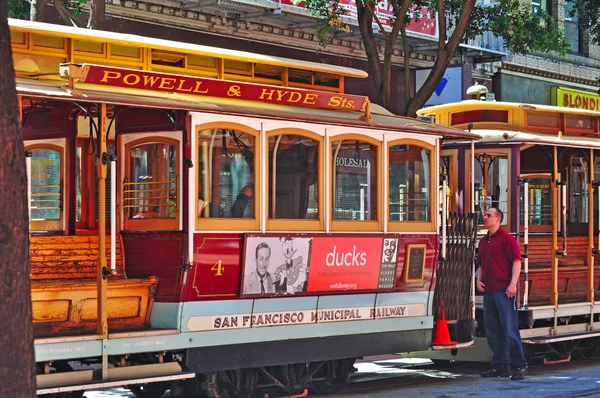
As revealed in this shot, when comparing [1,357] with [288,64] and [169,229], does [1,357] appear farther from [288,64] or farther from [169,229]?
[288,64]

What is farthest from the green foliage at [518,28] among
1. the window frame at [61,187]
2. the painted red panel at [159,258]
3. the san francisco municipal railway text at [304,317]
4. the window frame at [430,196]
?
the painted red panel at [159,258]

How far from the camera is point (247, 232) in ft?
35.7

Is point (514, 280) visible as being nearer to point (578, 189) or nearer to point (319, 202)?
point (319, 202)

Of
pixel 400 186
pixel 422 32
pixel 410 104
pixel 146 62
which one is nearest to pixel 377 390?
pixel 400 186

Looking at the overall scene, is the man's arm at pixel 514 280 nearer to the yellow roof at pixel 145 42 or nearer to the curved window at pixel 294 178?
the curved window at pixel 294 178

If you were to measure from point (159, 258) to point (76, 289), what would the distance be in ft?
3.23

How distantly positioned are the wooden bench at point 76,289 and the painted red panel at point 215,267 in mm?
406

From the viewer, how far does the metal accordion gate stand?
13.3m

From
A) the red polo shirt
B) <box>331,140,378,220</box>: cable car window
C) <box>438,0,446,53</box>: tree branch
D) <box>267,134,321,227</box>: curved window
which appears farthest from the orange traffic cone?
<box>438,0,446,53</box>: tree branch

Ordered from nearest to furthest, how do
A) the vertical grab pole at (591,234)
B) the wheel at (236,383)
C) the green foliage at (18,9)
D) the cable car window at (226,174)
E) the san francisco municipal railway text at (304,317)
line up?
the cable car window at (226,174) < the san francisco municipal railway text at (304,317) < the wheel at (236,383) < the vertical grab pole at (591,234) < the green foliage at (18,9)

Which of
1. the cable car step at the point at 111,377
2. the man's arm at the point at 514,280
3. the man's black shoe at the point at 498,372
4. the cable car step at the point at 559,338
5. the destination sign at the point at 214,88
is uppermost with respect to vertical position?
the destination sign at the point at 214,88

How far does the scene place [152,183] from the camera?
1089 cm

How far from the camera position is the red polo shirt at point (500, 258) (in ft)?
42.2

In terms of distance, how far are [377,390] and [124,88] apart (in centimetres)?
448
